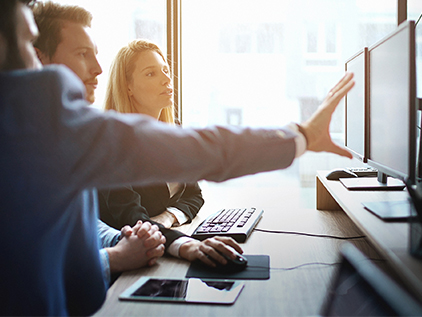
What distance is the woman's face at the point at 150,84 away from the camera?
1670 millimetres

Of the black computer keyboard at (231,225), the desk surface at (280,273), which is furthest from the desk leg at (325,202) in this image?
the black computer keyboard at (231,225)

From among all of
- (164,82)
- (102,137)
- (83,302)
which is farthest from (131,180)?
(164,82)

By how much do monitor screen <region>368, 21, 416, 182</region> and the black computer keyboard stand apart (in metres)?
0.46

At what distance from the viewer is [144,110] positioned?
1.72 m

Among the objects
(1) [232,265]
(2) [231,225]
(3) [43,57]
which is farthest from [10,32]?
(2) [231,225]

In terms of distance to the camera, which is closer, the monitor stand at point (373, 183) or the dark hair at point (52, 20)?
the dark hair at point (52, 20)

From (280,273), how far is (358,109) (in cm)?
81

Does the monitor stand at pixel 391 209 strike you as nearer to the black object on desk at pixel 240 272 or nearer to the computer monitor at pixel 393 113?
the computer monitor at pixel 393 113

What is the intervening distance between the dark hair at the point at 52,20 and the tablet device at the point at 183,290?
2.28ft

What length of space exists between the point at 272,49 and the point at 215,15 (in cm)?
43

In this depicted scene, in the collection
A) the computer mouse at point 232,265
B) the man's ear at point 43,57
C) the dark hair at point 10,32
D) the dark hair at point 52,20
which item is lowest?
the computer mouse at point 232,265

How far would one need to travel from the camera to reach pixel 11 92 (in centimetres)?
50

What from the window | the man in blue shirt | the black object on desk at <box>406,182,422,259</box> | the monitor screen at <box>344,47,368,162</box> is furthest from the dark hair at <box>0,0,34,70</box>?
the window

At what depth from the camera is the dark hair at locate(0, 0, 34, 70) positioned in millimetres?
557
